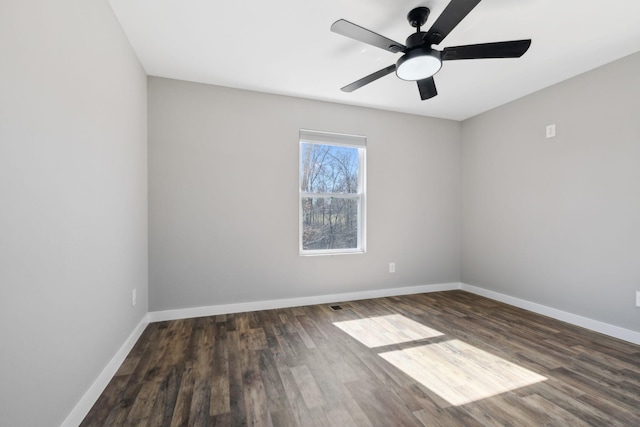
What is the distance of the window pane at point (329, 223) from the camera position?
3.39 m

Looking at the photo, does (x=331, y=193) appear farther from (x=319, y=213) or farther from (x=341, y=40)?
(x=341, y=40)

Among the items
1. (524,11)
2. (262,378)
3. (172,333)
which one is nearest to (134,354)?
(172,333)

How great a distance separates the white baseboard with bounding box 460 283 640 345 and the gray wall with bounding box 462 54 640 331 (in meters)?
0.05

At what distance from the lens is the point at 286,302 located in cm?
320

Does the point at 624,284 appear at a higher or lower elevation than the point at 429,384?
higher

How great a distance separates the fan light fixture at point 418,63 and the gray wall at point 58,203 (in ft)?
6.26

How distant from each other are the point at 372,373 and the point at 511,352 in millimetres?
1207

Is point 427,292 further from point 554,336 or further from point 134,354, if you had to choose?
point 134,354

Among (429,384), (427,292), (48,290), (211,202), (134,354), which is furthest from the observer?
(427,292)

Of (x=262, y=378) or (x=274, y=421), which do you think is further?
(x=262, y=378)

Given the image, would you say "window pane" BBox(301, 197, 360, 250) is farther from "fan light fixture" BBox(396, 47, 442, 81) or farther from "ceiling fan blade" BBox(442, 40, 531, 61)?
"ceiling fan blade" BBox(442, 40, 531, 61)

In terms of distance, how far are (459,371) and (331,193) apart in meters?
2.26

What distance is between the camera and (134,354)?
2.12 metres

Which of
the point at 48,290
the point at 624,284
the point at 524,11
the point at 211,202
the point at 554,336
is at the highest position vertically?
the point at 524,11
